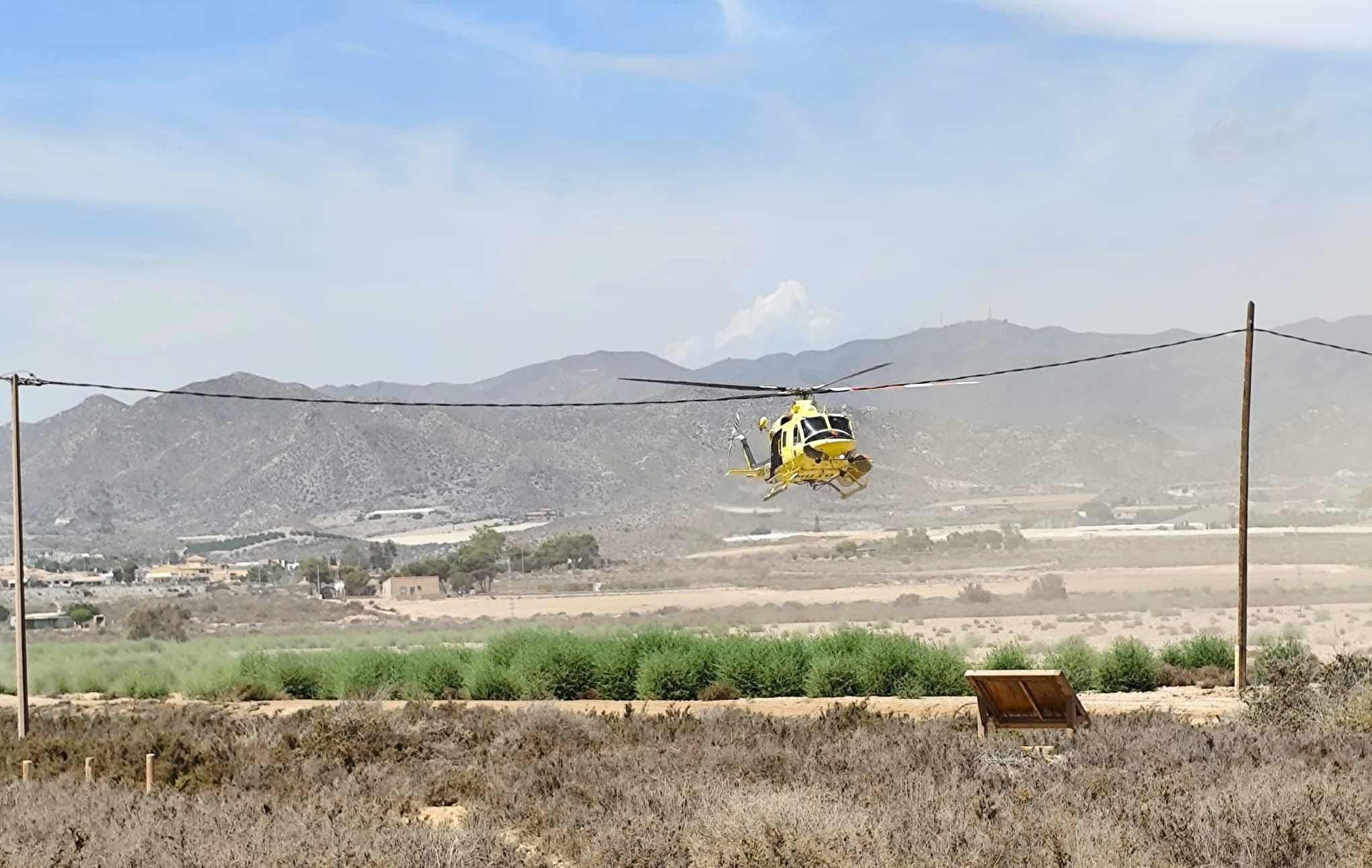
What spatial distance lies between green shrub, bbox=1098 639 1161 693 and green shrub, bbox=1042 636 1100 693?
0.20 m

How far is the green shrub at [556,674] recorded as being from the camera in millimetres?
31766

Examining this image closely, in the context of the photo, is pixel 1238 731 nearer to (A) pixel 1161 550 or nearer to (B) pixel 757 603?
(B) pixel 757 603

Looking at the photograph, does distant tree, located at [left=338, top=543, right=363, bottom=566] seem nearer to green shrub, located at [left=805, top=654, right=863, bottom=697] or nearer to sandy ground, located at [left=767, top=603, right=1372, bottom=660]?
sandy ground, located at [left=767, top=603, right=1372, bottom=660]

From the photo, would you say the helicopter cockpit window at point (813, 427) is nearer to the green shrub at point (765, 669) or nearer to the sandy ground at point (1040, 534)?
the green shrub at point (765, 669)

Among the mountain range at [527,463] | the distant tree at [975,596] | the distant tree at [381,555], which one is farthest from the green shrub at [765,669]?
the mountain range at [527,463]

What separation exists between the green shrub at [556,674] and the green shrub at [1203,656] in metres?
13.1

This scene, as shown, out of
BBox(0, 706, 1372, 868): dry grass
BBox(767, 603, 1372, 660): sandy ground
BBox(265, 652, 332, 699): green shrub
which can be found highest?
BBox(0, 706, 1372, 868): dry grass

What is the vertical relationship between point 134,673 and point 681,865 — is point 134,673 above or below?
below

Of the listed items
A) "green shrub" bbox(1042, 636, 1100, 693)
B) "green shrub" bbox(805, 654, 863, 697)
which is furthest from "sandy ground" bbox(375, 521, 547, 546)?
"green shrub" bbox(805, 654, 863, 697)

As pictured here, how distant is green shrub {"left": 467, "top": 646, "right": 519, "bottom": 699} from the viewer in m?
32.2

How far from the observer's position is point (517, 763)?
18688mm

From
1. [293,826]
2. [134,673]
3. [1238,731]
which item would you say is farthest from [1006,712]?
[134,673]

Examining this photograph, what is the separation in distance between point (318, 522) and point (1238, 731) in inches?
6095

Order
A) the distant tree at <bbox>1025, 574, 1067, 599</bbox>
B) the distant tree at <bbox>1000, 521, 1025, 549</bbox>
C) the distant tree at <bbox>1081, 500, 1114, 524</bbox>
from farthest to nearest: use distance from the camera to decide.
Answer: the distant tree at <bbox>1081, 500, 1114, 524</bbox> < the distant tree at <bbox>1000, 521, 1025, 549</bbox> < the distant tree at <bbox>1025, 574, 1067, 599</bbox>
